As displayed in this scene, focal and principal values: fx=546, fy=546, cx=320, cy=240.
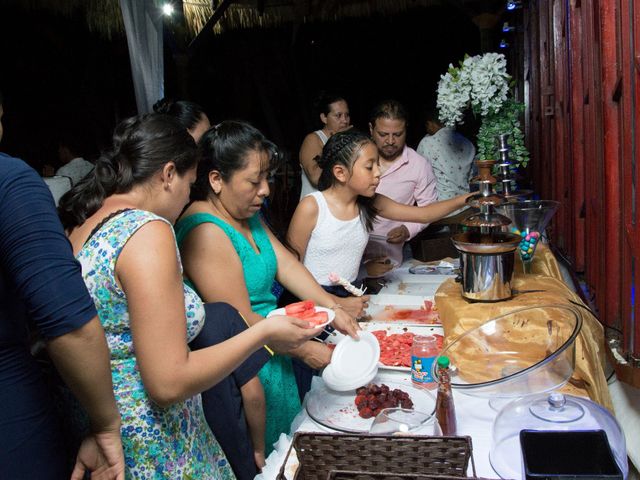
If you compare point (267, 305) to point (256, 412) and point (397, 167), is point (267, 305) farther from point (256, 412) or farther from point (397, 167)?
point (397, 167)

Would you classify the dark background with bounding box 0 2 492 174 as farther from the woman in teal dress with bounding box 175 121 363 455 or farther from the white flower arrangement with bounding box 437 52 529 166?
the woman in teal dress with bounding box 175 121 363 455

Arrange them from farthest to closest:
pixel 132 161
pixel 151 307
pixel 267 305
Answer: pixel 267 305 < pixel 132 161 < pixel 151 307

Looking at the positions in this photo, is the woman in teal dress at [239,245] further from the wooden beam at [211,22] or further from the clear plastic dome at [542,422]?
the wooden beam at [211,22]

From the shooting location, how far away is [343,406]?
5.10ft

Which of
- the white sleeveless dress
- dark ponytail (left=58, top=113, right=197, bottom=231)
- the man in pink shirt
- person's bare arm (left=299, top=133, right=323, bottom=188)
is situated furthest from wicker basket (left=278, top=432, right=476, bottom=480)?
person's bare arm (left=299, top=133, right=323, bottom=188)

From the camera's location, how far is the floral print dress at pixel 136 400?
1267mm

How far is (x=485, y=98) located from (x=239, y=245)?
188 centimetres

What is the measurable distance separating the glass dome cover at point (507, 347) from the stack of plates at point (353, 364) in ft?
0.80

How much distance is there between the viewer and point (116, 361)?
1360 millimetres

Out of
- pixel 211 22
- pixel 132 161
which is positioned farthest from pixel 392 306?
pixel 211 22

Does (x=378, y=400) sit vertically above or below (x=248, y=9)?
below

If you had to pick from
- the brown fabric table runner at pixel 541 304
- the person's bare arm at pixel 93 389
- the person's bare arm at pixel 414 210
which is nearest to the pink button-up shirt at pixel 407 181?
the person's bare arm at pixel 414 210

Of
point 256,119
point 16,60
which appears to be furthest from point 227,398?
point 256,119

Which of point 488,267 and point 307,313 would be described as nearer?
point 307,313
